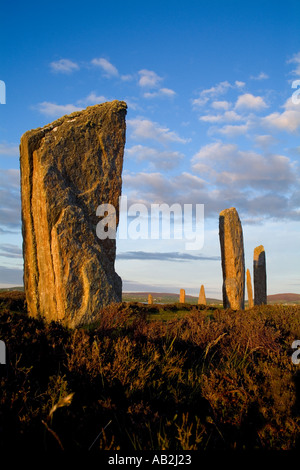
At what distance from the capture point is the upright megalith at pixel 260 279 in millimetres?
22125

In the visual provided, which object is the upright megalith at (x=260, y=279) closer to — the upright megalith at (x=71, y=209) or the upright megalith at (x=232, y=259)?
the upright megalith at (x=232, y=259)

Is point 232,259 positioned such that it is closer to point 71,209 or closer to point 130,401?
point 71,209

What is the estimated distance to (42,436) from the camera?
2.76 metres

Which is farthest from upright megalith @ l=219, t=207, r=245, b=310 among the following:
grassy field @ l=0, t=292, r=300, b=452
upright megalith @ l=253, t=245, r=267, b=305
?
grassy field @ l=0, t=292, r=300, b=452

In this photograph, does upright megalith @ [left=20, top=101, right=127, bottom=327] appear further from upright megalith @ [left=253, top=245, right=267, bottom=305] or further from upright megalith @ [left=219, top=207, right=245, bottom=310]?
upright megalith @ [left=253, top=245, right=267, bottom=305]

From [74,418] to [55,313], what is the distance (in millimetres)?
6742

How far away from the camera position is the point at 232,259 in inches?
699

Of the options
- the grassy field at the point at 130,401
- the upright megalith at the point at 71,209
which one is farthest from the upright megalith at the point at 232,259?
the grassy field at the point at 130,401

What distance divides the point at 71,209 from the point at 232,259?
10.5 metres

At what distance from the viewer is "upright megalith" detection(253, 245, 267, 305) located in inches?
871

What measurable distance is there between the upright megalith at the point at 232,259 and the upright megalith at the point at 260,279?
15.2 ft

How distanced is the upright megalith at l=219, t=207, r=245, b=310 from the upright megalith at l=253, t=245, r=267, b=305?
4.64m
